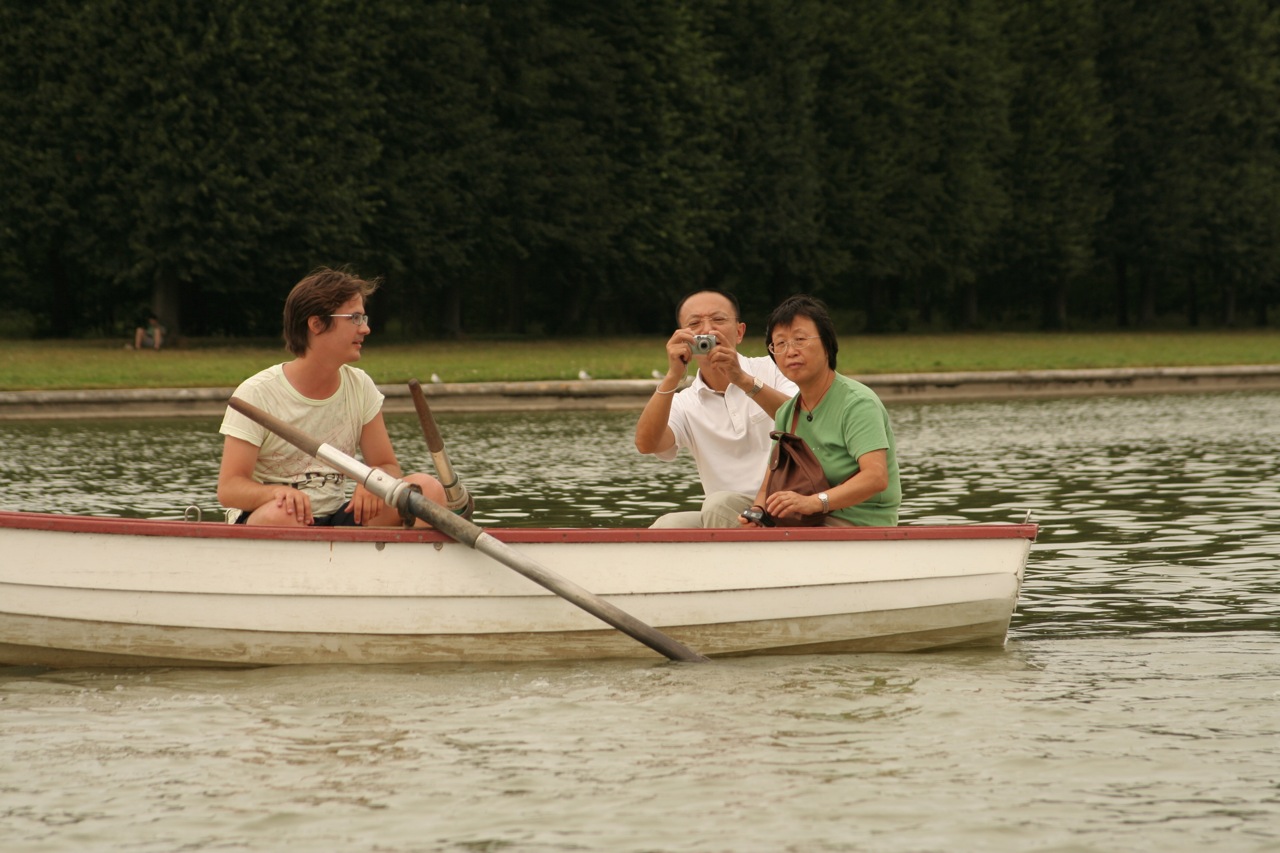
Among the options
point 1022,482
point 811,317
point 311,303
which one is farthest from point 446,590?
point 1022,482

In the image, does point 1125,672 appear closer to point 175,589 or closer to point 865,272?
point 175,589

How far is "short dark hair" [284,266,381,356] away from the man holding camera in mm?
1440

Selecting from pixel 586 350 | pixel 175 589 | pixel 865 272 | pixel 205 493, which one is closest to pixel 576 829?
pixel 175 589

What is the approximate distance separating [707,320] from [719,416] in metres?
0.58

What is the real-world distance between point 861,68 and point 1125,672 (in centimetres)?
4691

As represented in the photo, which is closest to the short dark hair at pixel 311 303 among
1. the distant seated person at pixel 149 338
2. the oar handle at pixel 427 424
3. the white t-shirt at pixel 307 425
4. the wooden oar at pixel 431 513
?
the white t-shirt at pixel 307 425

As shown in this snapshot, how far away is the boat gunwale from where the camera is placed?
741cm

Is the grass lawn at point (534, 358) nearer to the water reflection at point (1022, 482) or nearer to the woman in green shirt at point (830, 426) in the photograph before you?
the water reflection at point (1022, 482)

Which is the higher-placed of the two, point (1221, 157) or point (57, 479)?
point (1221, 157)

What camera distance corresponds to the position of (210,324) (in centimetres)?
4575

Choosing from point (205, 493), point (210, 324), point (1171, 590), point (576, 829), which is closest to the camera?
point (576, 829)

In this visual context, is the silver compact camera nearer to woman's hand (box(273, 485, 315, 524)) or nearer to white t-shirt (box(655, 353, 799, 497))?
white t-shirt (box(655, 353, 799, 497))

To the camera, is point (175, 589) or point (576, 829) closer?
point (576, 829)

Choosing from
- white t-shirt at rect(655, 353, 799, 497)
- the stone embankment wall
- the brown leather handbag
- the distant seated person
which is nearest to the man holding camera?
white t-shirt at rect(655, 353, 799, 497)
